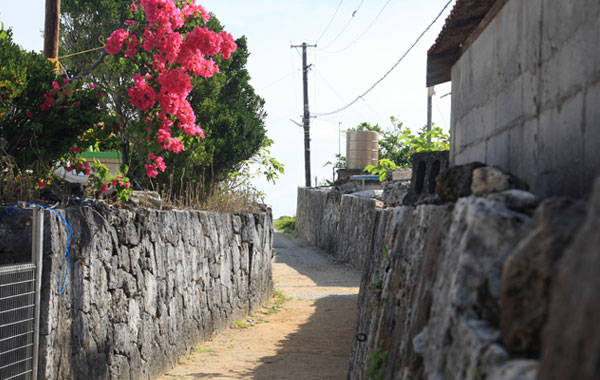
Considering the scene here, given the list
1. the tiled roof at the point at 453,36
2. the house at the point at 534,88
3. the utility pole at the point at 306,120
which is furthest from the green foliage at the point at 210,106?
the utility pole at the point at 306,120

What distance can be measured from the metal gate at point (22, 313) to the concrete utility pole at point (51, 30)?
4.05 metres

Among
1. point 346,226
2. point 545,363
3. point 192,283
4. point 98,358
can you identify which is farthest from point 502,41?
point 346,226

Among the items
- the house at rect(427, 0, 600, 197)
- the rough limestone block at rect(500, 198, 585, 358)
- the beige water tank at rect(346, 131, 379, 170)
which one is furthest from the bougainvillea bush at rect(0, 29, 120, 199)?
the beige water tank at rect(346, 131, 379, 170)

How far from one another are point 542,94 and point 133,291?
519cm

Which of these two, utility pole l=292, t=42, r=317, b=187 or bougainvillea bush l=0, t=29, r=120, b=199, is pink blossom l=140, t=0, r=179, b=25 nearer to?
bougainvillea bush l=0, t=29, r=120, b=199

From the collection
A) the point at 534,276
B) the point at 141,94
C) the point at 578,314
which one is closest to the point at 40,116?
the point at 141,94

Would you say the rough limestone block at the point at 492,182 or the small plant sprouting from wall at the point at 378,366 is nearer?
the rough limestone block at the point at 492,182

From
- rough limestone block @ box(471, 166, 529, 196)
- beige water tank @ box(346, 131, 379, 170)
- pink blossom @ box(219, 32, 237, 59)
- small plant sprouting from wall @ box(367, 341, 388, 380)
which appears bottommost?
small plant sprouting from wall @ box(367, 341, 388, 380)

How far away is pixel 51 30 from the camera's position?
8984 mm

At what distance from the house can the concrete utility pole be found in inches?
218

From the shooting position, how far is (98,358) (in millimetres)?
6402

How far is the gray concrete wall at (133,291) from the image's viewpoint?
5809mm

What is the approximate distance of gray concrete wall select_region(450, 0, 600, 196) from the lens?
3.21 meters

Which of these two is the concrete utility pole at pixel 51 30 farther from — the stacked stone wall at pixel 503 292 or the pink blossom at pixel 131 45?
the stacked stone wall at pixel 503 292
